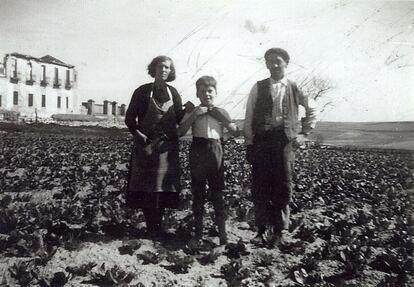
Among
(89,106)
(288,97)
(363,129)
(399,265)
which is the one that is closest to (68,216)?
(288,97)

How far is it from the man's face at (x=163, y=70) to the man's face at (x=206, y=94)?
32 centimetres

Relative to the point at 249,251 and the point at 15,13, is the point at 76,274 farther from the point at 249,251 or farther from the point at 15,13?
the point at 15,13

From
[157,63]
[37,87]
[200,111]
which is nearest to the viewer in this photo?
[200,111]

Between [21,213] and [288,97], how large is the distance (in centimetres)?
282

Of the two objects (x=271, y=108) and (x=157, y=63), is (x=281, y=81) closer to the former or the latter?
(x=271, y=108)

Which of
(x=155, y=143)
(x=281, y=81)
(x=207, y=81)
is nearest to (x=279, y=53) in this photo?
(x=281, y=81)

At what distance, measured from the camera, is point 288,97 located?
3.12m

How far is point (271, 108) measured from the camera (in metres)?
3.14

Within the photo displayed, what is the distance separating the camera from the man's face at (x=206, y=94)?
3047mm

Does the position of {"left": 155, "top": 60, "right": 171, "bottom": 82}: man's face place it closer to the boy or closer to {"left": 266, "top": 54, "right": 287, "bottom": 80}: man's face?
the boy

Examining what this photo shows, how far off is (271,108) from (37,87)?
1749 cm

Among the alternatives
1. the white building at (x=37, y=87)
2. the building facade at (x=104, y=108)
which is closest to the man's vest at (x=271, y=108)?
the white building at (x=37, y=87)

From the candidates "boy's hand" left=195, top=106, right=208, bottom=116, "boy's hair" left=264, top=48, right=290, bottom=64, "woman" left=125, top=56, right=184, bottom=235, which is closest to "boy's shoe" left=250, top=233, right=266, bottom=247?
"woman" left=125, top=56, right=184, bottom=235

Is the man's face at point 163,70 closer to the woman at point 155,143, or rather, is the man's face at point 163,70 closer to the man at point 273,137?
the woman at point 155,143
